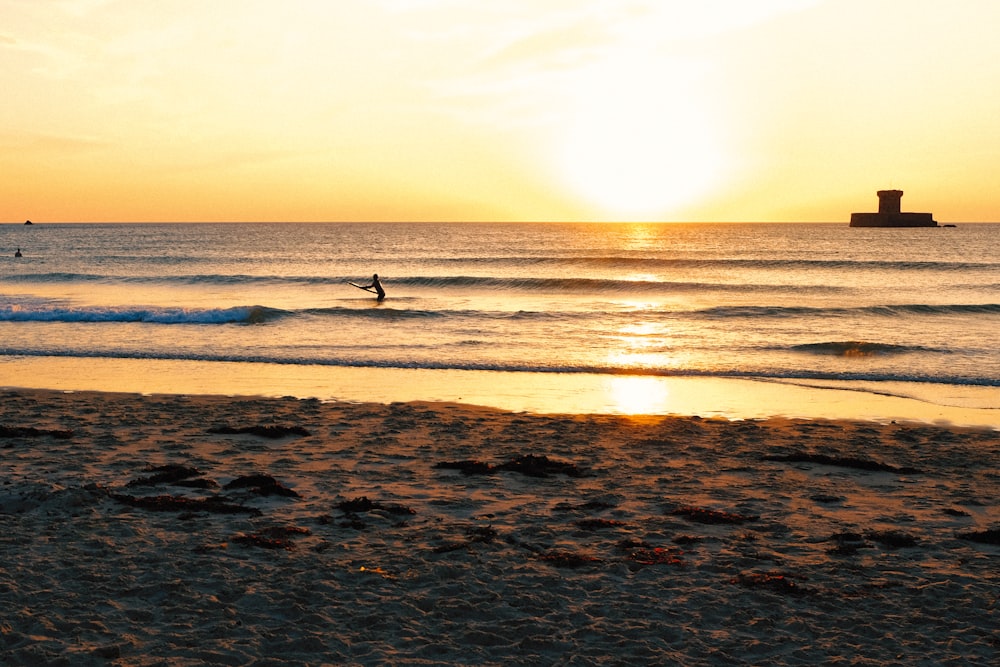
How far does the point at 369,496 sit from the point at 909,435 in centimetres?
854

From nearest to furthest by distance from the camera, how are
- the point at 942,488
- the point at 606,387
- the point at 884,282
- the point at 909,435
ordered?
the point at 942,488 → the point at 909,435 → the point at 606,387 → the point at 884,282

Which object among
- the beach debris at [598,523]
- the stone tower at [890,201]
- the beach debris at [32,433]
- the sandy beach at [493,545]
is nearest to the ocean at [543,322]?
the beach debris at [32,433]

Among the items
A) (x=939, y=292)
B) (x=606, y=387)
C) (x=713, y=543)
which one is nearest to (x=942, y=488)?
(x=713, y=543)

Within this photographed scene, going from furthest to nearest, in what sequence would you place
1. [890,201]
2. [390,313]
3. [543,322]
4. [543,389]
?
1. [890,201]
2. [390,313]
3. [543,322]
4. [543,389]

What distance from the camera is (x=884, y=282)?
48625 mm

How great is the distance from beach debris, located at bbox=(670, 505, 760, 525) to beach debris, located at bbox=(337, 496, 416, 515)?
2.86 meters

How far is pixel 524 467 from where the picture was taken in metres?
10.3

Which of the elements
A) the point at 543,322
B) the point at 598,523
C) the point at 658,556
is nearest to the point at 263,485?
the point at 598,523

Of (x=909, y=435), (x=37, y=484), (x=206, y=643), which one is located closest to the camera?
(x=206, y=643)

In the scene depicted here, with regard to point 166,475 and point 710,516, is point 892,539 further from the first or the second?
point 166,475

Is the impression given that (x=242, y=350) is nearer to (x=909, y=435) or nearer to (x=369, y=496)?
(x=369, y=496)

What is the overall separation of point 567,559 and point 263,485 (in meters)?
3.93

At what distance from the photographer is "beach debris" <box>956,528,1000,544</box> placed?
7.85 metres

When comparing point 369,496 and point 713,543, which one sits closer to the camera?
point 713,543
